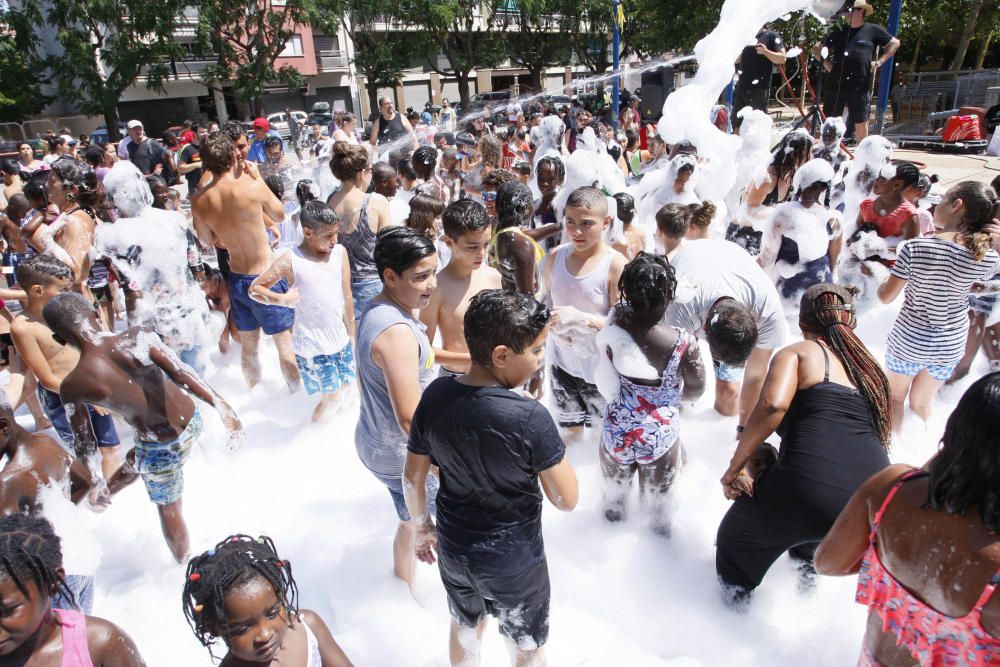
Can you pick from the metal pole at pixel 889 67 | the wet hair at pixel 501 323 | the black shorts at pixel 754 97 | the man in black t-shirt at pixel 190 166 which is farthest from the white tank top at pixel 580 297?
the black shorts at pixel 754 97

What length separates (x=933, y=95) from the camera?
14.5 m

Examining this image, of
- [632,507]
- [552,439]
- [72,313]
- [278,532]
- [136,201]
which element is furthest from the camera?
[136,201]

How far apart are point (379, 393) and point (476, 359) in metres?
0.70

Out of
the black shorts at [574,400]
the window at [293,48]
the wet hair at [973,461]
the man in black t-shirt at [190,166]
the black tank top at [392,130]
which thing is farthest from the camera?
the window at [293,48]

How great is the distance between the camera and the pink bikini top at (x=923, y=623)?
1.36m

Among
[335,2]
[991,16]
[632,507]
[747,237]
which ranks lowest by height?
[632,507]

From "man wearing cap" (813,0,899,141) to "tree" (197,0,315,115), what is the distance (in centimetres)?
2660

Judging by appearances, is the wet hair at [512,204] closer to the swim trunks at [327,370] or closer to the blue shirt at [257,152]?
the swim trunks at [327,370]

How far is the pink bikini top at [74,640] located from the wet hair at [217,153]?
3.51 m

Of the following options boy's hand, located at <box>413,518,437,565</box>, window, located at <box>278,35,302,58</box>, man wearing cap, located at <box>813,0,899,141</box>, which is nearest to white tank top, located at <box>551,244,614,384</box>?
boy's hand, located at <box>413,518,437,565</box>

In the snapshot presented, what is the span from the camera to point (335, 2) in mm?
31250

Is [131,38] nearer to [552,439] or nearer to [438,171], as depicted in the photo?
[438,171]

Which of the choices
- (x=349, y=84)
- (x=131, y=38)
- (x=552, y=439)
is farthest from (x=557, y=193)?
(x=349, y=84)

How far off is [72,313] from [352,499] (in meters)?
1.78
